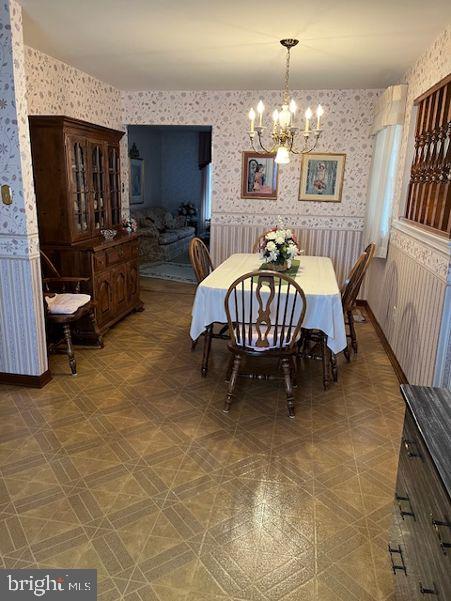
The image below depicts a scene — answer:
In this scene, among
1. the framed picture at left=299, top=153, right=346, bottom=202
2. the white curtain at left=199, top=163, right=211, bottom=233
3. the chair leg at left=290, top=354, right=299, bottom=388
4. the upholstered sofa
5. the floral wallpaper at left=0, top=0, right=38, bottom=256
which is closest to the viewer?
the floral wallpaper at left=0, top=0, right=38, bottom=256

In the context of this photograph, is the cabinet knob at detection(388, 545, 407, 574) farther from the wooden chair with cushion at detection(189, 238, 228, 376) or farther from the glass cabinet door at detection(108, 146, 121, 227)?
the glass cabinet door at detection(108, 146, 121, 227)

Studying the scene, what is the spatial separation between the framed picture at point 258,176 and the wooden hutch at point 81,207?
5.27 feet

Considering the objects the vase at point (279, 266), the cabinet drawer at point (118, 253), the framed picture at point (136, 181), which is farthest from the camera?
the framed picture at point (136, 181)

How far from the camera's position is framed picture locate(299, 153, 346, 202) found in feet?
17.3

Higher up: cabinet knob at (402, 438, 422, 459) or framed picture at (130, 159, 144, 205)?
framed picture at (130, 159, 144, 205)

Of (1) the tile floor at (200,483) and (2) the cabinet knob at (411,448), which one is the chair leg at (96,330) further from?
(2) the cabinet knob at (411,448)

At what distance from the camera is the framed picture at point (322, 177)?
17.3ft

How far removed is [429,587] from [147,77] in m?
4.87

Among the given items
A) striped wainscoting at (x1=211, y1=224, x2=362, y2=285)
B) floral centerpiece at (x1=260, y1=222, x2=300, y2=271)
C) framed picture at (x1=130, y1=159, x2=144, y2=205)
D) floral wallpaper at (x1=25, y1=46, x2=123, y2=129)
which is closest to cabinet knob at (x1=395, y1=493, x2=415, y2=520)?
floral centerpiece at (x1=260, y1=222, x2=300, y2=271)

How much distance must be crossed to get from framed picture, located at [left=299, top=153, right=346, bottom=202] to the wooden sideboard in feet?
13.7

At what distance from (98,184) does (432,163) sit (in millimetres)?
2968

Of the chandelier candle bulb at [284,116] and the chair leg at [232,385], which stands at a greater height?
the chandelier candle bulb at [284,116]

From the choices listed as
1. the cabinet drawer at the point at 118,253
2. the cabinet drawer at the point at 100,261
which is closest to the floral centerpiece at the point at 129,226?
the cabinet drawer at the point at 118,253

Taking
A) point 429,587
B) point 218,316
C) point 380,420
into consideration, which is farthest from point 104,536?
point 380,420
